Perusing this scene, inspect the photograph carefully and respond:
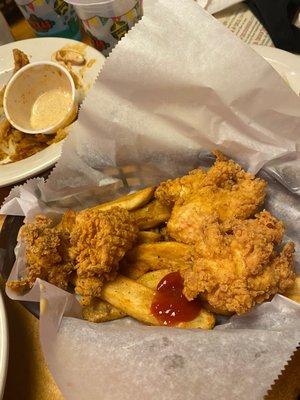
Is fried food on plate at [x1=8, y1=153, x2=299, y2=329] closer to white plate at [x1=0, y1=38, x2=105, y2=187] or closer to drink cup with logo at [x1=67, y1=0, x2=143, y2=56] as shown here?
white plate at [x1=0, y1=38, x2=105, y2=187]

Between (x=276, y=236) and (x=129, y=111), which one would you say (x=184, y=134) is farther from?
(x=276, y=236)

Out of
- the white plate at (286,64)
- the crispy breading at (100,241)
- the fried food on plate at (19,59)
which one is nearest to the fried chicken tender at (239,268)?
the crispy breading at (100,241)

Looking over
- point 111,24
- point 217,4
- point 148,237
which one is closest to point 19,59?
point 111,24

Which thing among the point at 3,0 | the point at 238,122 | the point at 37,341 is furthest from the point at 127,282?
the point at 3,0

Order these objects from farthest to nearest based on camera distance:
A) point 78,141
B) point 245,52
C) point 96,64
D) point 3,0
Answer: point 3,0 < point 96,64 < point 78,141 < point 245,52

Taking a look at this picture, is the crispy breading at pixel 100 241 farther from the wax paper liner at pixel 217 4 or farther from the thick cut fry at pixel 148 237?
the wax paper liner at pixel 217 4

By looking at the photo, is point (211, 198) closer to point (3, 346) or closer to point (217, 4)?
point (3, 346)

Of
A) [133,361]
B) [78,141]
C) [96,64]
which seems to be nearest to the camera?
[133,361]
